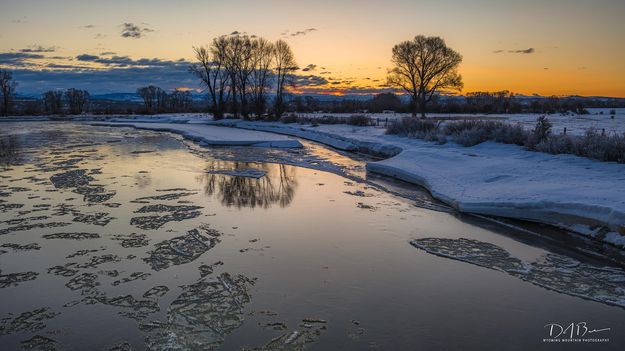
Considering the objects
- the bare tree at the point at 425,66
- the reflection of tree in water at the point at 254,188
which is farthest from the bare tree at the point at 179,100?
the reflection of tree in water at the point at 254,188

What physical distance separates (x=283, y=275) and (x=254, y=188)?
7679mm

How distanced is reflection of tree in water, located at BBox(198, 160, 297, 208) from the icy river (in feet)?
0.46

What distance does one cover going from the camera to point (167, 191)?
43.5 ft

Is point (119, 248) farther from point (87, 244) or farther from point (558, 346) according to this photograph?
point (558, 346)

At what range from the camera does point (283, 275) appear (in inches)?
277

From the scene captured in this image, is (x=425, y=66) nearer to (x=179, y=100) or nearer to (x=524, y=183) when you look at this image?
(x=524, y=183)

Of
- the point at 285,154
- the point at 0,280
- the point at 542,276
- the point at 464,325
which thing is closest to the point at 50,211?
the point at 0,280

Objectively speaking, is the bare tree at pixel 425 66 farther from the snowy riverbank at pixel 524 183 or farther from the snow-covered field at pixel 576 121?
the snowy riverbank at pixel 524 183

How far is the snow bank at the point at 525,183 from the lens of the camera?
30.9 feet

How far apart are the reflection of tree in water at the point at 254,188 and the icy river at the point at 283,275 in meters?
0.14

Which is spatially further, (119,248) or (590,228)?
(590,228)

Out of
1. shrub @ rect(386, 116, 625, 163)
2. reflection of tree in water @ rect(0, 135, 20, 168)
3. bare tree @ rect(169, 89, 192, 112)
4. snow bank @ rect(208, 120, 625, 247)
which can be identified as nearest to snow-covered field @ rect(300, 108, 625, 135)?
shrub @ rect(386, 116, 625, 163)

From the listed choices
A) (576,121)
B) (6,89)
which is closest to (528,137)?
(576,121)

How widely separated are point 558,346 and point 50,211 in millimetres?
10819
